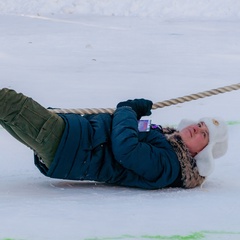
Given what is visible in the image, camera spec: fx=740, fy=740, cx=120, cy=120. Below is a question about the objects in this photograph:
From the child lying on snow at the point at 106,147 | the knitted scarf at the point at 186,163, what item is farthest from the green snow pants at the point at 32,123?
the knitted scarf at the point at 186,163

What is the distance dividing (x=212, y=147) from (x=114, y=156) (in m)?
0.33

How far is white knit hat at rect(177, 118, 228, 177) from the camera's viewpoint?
7.16ft

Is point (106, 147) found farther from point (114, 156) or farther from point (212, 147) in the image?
point (212, 147)

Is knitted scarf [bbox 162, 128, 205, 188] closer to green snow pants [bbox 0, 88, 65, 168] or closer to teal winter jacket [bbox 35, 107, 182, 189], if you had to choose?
teal winter jacket [bbox 35, 107, 182, 189]

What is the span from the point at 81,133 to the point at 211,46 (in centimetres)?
369

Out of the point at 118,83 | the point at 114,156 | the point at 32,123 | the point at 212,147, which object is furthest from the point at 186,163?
the point at 118,83

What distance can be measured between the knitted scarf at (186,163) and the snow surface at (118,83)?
3 centimetres

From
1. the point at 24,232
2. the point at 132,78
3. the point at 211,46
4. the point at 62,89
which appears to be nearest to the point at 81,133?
the point at 24,232

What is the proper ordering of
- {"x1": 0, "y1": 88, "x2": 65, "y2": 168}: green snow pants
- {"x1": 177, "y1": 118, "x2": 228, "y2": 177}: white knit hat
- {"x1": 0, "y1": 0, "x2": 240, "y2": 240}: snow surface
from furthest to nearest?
{"x1": 177, "y1": 118, "x2": 228, "y2": 177}: white knit hat, {"x1": 0, "y1": 88, "x2": 65, "y2": 168}: green snow pants, {"x1": 0, "y1": 0, "x2": 240, "y2": 240}: snow surface

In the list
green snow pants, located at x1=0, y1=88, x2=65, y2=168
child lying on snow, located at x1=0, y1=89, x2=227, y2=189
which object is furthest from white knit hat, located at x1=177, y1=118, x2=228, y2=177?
green snow pants, located at x1=0, y1=88, x2=65, y2=168

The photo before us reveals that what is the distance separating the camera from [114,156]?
2.09 meters

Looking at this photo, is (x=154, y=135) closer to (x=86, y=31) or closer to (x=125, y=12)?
(x=86, y=31)

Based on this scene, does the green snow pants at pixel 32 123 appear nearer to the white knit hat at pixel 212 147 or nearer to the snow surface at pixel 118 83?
the snow surface at pixel 118 83

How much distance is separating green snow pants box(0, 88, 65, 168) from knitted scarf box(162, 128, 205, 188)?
343 mm
